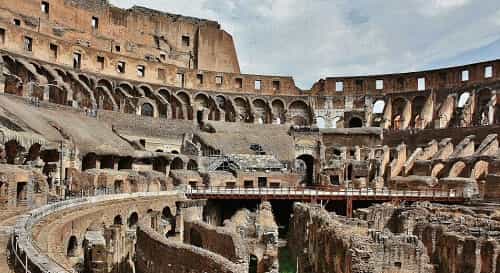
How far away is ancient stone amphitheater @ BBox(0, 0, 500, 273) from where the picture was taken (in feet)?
50.2

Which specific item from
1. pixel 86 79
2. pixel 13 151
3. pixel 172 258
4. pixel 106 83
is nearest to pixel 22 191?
pixel 13 151

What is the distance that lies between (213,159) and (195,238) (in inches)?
1047

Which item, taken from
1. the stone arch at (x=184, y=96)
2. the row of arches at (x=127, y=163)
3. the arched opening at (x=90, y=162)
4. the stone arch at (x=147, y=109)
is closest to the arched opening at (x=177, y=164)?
the row of arches at (x=127, y=163)

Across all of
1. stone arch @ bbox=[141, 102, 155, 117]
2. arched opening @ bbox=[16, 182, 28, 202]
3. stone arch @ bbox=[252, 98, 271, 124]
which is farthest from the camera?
stone arch @ bbox=[252, 98, 271, 124]

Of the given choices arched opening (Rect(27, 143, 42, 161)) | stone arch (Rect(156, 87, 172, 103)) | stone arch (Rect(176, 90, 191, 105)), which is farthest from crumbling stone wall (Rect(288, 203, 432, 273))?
stone arch (Rect(176, 90, 191, 105))

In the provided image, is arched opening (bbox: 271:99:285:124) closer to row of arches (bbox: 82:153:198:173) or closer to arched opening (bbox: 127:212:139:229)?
row of arches (bbox: 82:153:198:173)

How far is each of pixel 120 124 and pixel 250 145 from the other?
533 inches

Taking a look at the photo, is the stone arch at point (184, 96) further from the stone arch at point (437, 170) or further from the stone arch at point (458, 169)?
the stone arch at point (458, 169)

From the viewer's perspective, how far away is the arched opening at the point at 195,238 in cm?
1764

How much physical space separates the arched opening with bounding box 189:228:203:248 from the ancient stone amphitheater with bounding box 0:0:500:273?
4.4 inches

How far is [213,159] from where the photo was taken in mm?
44750

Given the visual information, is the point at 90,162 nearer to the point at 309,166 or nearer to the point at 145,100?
the point at 145,100

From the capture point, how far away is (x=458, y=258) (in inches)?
638

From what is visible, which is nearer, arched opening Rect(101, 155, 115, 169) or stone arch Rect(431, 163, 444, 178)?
arched opening Rect(101, 155, 115, 169)
